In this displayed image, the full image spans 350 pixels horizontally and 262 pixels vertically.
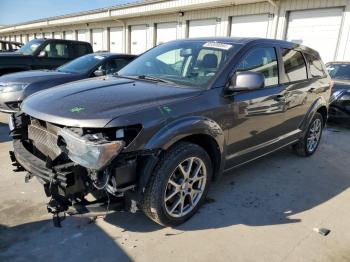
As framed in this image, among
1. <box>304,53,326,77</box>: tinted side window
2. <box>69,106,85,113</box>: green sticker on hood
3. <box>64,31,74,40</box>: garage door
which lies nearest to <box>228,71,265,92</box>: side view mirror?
<box>69,106,85,113</box>: green sticker on hood

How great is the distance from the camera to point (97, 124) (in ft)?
7.93

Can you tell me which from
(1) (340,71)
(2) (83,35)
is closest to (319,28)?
(1) (340,71)

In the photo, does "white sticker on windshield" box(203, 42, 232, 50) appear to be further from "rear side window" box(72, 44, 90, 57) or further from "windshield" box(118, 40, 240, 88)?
"rear side window" box(72, 44, 90, 57)

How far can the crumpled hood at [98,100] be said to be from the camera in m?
2.51

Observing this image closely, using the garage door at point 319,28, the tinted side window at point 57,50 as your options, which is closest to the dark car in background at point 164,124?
the tinted side window at point 57,50

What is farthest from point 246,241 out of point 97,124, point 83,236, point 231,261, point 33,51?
point 33,51

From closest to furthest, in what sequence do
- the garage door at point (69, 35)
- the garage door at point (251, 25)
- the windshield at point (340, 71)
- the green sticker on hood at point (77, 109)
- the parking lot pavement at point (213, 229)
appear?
1. the green sticker on hood at point (77, 109)
2. the parking lot pavement at point (213, 229)
3. the windshield at point (340, 71)
4. the garage door at point (251, 25)
5. the garage door at point (69, 35)

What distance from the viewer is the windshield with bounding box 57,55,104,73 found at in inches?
265

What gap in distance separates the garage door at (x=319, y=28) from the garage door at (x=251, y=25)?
3.25 feet

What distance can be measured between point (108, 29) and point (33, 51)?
13494mm

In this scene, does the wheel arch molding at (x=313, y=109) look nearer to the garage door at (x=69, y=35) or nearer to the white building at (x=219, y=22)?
the white building at (x=219, y=22)

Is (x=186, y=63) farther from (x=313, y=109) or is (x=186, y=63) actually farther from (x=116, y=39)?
(x=116, y=39)

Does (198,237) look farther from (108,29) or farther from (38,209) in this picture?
(108,29)

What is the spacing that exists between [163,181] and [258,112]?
1533mm
